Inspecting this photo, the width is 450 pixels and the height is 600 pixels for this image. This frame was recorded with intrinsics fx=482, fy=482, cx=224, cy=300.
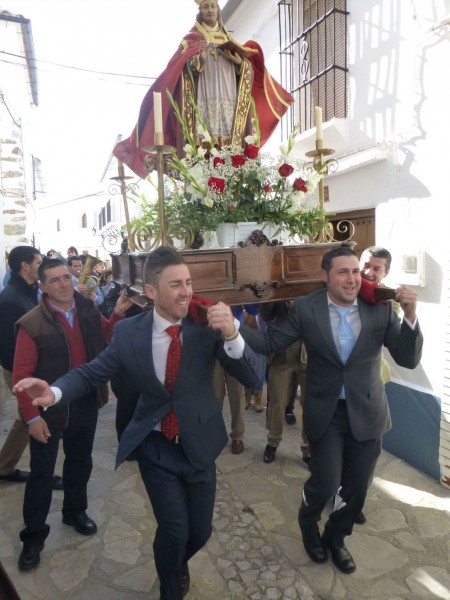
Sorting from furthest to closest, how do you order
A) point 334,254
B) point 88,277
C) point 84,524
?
1. point 88,277
2. point 84,524
3. point 334,254

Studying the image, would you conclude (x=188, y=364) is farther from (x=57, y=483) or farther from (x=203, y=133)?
(x=57, y=483)

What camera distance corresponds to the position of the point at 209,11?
12.0 ft

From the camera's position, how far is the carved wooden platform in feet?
9.05

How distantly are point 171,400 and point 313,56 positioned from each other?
4.82 m

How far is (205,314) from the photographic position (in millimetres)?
2104

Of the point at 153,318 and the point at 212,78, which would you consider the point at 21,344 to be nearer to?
the point at 153,318

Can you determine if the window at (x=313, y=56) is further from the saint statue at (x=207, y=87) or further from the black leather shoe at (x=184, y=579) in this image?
the black leather shoe at (x=184, y=579)

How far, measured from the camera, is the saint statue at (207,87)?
357cm

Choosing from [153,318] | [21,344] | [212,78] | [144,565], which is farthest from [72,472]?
[212,78]

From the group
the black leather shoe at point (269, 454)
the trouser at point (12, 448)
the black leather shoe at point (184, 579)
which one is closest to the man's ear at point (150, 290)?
the black leather shoe at point (184, 579)

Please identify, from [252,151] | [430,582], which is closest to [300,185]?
[252,151]

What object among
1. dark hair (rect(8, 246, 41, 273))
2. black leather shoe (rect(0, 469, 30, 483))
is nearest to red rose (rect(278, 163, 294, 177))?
dark hair (rect(8, 246, 41, 273))

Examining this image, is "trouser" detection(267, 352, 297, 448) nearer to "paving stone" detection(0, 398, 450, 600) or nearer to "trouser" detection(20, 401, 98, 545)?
"paving stone" detection(0, 398, 450, 600)

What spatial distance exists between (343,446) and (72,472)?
173cm
